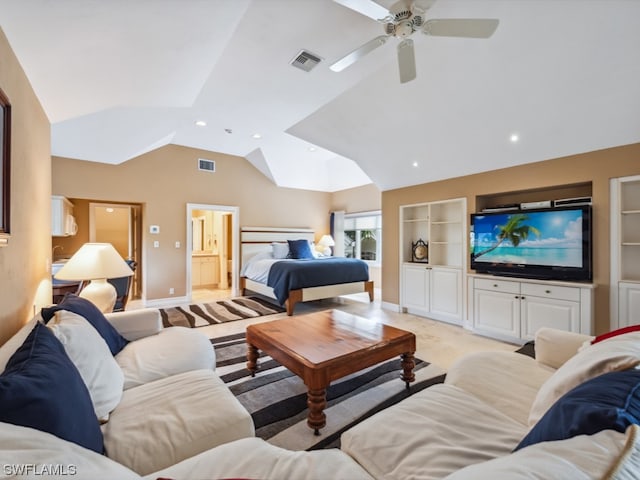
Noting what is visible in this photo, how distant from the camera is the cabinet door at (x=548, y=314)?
2928 millimetres

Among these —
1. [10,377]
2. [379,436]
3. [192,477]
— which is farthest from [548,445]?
[10,377]

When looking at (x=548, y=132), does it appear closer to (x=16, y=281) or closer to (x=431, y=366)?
(x=431, y=366)

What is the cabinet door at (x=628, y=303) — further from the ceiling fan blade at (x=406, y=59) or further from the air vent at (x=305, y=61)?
the air vent at (x=305, y=61)

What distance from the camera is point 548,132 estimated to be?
9.87ft

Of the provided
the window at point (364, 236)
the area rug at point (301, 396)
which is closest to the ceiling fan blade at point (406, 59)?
the area rug at point (301, 396)

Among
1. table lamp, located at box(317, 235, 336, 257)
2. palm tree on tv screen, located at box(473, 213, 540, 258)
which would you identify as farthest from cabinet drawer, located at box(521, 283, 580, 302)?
table lamp, located at box(317, 235, 336, 257)

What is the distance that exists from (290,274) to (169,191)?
297 centimetres

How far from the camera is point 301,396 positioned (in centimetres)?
223

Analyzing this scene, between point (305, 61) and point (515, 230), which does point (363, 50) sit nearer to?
point (305, 61)

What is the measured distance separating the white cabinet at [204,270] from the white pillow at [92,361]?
18.8 ft

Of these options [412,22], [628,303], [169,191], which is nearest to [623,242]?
[628,303]

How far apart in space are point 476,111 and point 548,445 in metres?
3.34

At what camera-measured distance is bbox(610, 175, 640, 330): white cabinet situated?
2.77 meters

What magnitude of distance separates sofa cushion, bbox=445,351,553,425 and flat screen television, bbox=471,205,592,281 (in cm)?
182
